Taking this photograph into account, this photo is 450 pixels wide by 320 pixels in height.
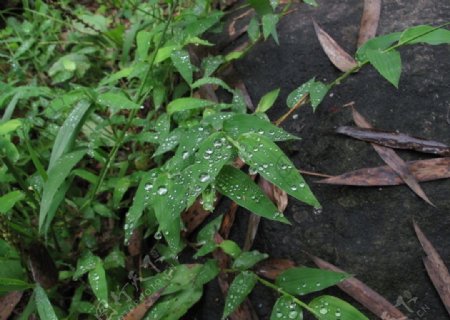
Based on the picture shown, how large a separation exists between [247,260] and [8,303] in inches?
36.2

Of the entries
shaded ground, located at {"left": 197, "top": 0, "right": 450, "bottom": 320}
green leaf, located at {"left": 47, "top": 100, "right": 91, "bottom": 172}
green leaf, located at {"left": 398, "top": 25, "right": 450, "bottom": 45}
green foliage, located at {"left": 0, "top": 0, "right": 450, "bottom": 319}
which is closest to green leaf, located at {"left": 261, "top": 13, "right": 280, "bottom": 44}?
green foliage, located at {"left": 0, "top": 0, "right": 450, "bottom": 319}

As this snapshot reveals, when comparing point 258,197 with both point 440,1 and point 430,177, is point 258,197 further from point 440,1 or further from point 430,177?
point 440,1

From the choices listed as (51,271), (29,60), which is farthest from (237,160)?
(29,60)

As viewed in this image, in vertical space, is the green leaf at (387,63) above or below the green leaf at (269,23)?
below

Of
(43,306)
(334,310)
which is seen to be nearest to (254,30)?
(334,310)

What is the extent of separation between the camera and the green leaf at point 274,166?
3.66ft

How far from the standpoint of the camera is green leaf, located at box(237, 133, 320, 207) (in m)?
1.12

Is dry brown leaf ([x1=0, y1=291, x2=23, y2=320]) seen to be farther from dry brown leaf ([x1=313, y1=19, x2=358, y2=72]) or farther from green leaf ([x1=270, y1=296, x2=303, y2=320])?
dry brown leaf ([x1=313, y1=19, x2=358, y2=72])

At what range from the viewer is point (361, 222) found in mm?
1444

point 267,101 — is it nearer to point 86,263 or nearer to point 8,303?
point 86,263

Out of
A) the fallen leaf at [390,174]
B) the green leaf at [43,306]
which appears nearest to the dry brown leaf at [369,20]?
the fallen leaf at [390,174]

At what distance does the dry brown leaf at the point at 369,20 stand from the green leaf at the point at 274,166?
0.90 metres

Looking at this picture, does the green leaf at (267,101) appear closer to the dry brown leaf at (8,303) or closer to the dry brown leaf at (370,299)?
the dry brown leaf at (370,299)

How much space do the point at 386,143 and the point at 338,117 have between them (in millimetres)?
199
